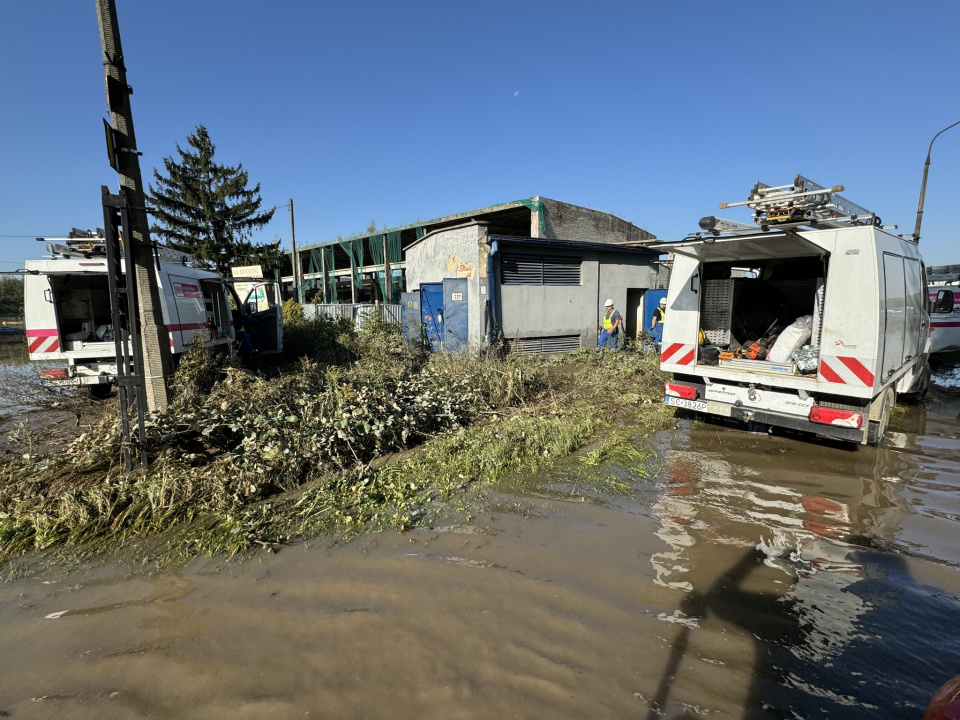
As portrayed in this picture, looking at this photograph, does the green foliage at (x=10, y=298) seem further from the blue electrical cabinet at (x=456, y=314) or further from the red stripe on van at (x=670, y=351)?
the red stripe on van at (x=670, y=351)

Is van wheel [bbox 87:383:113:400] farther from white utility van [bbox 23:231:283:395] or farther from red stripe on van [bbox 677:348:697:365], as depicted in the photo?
red stripe on van [bbox 677:348:697:365]

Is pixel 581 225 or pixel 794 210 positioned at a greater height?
pixel 581 225

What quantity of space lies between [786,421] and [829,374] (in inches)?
26.8

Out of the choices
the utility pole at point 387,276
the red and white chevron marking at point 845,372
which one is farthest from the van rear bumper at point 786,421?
the utility pole at point 387,276

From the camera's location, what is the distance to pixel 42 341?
7.02 meters

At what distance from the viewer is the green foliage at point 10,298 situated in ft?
117

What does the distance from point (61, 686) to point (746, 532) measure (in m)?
4.26

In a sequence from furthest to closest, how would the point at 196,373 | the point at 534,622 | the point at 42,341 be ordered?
1. the point at 42,341
2. the point at 196,373
3. the point at 534,622

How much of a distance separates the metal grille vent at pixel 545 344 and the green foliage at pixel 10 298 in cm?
4144

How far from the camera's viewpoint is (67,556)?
331 centimetres

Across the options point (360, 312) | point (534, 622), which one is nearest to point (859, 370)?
point (534, 622)

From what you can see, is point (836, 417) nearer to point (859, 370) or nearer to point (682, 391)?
point (859, 370)

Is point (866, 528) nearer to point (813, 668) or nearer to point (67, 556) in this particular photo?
point (813, 668)

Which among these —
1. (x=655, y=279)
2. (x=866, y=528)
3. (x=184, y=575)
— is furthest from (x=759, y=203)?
A: (x=655, y=279)
